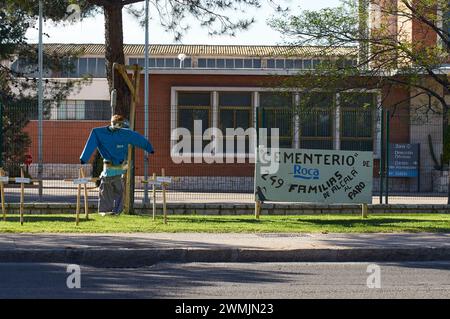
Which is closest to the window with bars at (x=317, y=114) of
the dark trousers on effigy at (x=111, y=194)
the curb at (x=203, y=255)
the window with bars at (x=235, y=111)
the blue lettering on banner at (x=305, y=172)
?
the blue lettering on banner at (x=305, y=172)

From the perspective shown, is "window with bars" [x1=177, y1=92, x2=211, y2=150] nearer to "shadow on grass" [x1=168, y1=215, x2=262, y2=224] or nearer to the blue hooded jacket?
"shadow on grass" [x1=168, y1=215, x2=262, y2=224]

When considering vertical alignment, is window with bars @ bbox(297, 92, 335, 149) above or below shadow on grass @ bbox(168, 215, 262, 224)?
above

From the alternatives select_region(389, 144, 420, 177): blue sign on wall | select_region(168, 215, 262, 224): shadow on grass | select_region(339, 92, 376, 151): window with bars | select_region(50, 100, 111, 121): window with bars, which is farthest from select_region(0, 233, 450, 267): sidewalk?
select_region(389, 144, 420, 177): blue sign on wall

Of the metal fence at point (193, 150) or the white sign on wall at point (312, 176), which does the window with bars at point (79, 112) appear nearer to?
the metal fence at point (193, 150)

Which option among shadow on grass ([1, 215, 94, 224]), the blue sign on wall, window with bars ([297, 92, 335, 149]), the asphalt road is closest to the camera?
the asphalt road

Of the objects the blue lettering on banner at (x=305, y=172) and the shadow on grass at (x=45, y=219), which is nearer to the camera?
the shadow on grass at (x=45, y=219)

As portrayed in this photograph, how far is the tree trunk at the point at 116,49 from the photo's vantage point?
16656 mm

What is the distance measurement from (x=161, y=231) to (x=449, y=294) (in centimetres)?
587

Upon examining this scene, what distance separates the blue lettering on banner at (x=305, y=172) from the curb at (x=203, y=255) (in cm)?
506

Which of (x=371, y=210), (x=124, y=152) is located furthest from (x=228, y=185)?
(x=124, y=152)

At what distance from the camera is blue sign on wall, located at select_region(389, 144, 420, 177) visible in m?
30.4

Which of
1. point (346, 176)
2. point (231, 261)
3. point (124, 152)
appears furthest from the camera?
point (346, 176)

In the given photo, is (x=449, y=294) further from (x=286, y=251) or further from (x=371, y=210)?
(x=371, y=210)
